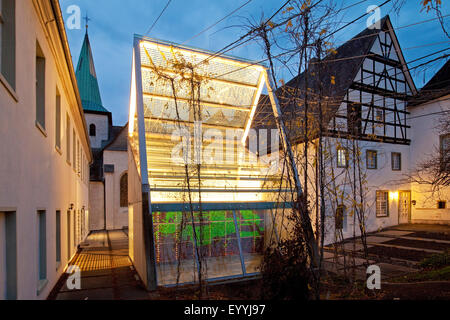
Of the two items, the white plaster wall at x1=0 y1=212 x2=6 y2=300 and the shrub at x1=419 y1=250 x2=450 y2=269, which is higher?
the white plaster wall at x1=0 y1=212 x2=6 y2=300

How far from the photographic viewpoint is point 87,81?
3061 centimetres

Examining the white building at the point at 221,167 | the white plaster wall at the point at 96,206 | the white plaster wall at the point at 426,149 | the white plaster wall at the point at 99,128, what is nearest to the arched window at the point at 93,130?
the white plaster wall at the point at 99,128

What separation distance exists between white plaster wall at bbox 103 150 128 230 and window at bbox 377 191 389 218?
17987 millimetres

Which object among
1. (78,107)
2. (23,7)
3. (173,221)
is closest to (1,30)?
(23,7)

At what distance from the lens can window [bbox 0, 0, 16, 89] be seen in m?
3.61

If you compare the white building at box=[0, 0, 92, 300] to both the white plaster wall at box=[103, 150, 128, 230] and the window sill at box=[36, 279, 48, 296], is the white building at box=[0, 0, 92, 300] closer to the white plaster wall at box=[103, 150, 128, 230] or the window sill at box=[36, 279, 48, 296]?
the window sill at box=[36, 279, 48, 296]

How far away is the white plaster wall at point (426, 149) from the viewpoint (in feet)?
53.9

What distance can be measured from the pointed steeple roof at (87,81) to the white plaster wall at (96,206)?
349 inches

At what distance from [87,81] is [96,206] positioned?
1389 centimetres

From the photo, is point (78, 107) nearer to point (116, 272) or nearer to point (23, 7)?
point (116, 272)

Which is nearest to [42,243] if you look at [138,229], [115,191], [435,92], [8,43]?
[138,229]

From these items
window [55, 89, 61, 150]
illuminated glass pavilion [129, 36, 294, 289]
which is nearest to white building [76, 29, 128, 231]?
illuminated glass pavilion [129, 36, 294, 289]

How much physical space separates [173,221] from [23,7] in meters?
4.60
